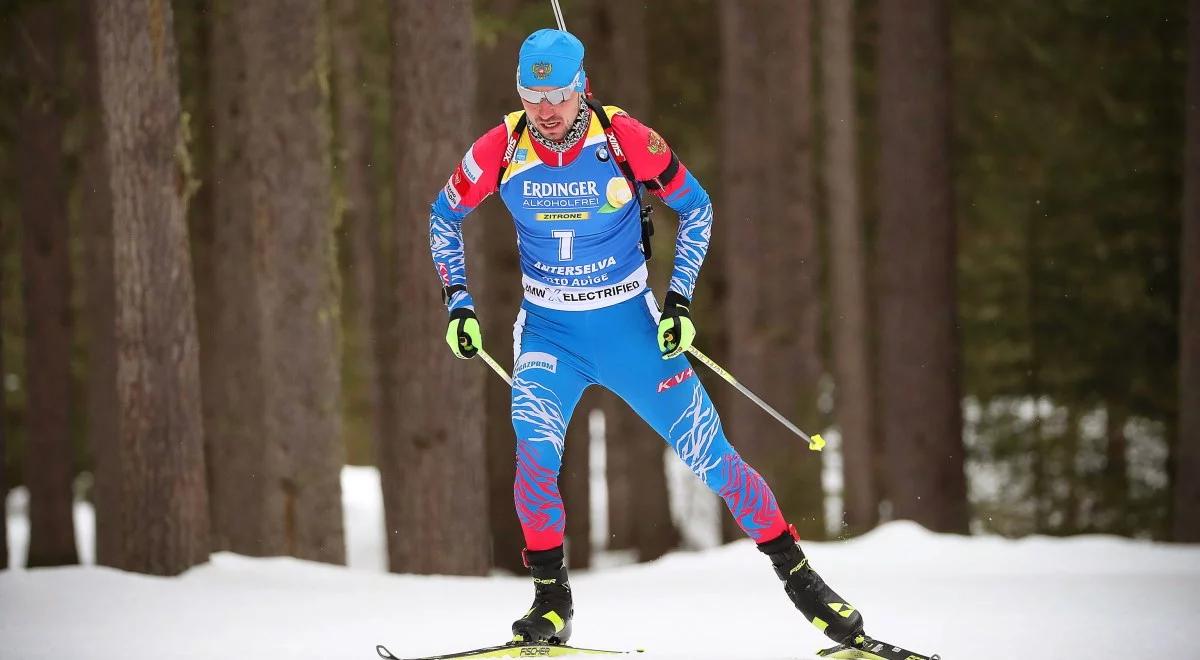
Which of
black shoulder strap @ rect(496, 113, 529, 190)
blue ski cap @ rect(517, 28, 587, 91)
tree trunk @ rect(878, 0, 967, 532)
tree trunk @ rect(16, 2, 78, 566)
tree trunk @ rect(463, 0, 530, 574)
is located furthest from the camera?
tree trunk @ rect(16, 2, 78, 566)

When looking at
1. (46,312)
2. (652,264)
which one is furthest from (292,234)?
(652,264)

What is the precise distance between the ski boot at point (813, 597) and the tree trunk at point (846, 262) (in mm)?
10147

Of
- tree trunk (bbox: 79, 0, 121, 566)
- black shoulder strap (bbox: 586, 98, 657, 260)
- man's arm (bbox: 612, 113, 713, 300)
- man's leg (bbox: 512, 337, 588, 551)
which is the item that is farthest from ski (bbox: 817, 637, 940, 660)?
tree trunk (bbox: 79, 0, 121, 566)

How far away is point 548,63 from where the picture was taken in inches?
240

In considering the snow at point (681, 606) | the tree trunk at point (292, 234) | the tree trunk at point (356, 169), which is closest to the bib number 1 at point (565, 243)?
the snow at point (681, 606)

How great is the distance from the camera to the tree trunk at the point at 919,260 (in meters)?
13.1

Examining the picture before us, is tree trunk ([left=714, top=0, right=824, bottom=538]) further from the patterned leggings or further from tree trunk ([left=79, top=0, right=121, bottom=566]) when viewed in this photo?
the patterned leggings

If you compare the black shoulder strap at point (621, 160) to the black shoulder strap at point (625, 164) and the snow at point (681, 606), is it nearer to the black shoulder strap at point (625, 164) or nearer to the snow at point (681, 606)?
the black shoulder strap at point (625, 164)

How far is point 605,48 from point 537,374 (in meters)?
9.59

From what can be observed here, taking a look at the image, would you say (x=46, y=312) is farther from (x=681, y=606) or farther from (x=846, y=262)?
(x=846, y=262)

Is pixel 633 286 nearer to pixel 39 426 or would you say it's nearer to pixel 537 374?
pixel 537 374

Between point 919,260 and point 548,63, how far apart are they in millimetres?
7832

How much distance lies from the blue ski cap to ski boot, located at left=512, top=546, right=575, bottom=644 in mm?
2206

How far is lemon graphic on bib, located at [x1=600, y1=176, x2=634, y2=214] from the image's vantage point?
636cm
